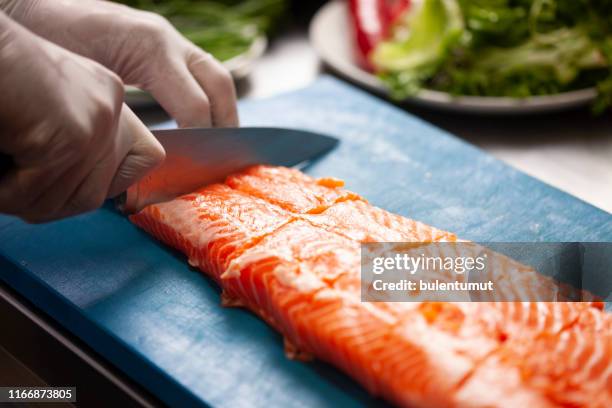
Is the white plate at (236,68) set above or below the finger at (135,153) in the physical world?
below

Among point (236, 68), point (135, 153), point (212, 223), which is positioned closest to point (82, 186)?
point (135, 153)

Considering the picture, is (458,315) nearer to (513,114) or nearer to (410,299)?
(410,299)

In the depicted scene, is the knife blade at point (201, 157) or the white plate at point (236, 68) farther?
the white plate at point (236, 68)

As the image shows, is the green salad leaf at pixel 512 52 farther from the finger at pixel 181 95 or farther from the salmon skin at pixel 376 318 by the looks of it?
the salmon skin at pixel 376 318

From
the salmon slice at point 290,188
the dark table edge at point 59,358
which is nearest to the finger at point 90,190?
the dark table edge at point 59,358

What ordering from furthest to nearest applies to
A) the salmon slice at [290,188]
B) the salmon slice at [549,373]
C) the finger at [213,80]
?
the finger at [213,80] → the salmon slice at [290,188] → the salmon slice at [549,373]

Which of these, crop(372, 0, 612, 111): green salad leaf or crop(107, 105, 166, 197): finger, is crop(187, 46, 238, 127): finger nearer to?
crop(107, 105, 166, 197): finger

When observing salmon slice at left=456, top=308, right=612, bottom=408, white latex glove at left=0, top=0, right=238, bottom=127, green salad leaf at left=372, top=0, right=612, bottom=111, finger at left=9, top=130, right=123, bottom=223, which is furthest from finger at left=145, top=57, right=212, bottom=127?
salmon slice at left=456, top=308, right=612, bottom=408
